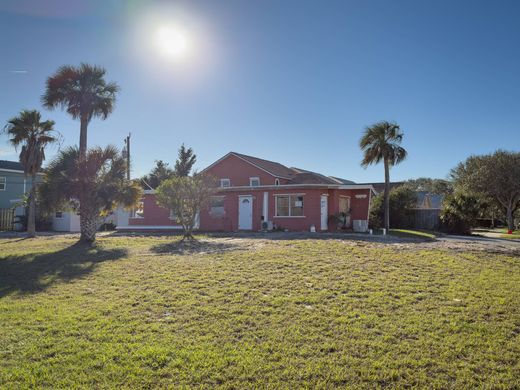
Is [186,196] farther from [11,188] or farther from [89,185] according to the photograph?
[11,188]

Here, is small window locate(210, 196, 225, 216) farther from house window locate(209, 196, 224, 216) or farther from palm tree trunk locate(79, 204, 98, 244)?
palm tree trunk locate(79, 204, 98, 244)

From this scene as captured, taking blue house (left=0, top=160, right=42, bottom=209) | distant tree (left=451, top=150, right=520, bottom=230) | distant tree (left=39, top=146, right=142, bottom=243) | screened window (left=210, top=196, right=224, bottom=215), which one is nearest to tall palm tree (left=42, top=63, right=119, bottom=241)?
distant tree (left=39, top=146, right=142, bottom=243)

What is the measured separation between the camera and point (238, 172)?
27000mm

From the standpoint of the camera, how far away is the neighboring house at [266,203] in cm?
2277

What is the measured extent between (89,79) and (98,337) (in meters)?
16.1

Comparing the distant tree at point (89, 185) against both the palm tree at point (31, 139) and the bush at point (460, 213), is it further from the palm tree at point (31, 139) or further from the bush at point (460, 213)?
A: the bush at point (460, 213)

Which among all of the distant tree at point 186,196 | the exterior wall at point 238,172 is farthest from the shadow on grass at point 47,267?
the exterior wall at point 238,172

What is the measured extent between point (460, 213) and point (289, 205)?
36.7 feet

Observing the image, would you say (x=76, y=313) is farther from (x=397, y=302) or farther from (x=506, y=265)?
(x=506, y=265)

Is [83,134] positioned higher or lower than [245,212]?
higher

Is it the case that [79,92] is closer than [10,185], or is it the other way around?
[79,92]

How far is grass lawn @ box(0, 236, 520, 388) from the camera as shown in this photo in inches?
152

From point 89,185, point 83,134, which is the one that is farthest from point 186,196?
point 83,134

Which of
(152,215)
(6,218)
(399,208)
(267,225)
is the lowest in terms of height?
(267,225)
